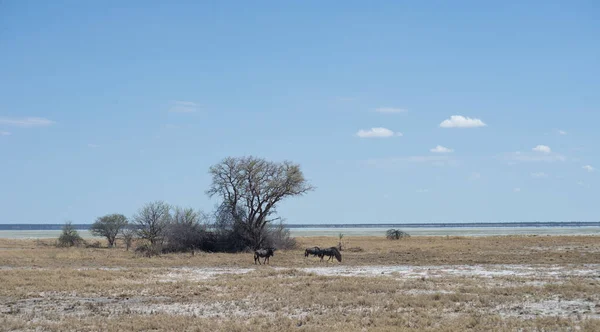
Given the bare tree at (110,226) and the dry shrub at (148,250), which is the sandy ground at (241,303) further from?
the bare tree at (110,226)

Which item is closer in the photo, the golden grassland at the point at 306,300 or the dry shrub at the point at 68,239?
the golden grassland at the point at 306,300

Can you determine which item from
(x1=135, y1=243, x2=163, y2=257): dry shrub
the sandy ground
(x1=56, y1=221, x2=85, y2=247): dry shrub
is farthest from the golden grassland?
(x1=56, y1=221, x2=85, y2=247): dry shrub

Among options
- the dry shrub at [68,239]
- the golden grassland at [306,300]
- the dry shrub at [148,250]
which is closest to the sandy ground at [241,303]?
the golden grassland at [306,300]

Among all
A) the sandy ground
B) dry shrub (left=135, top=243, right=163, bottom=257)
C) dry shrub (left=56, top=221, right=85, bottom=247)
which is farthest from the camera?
dry shrub (left=56, top=221, right=85, bottom=247)

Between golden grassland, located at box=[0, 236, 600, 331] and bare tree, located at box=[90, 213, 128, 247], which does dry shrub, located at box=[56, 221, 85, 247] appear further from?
golden grassland, located at box=[0, 236, 600, 331]

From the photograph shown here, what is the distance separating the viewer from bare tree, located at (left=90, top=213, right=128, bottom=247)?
64.4m

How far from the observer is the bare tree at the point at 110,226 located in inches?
2537

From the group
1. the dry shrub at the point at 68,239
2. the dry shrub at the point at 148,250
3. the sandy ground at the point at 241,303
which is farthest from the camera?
the dry shrub at the point at 68,239

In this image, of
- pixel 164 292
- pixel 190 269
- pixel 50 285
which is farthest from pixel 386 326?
pixel 190 269

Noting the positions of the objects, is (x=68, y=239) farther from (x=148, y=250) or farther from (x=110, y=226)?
(x=148, y=250)

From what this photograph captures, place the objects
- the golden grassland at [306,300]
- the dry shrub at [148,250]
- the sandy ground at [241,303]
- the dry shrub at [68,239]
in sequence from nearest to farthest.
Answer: the golden grassland at [306,300]
the sandy ground at [241,303]
the dry shrub at [148,250]
the dry shrub at [68,239]

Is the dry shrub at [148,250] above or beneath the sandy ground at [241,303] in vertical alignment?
above

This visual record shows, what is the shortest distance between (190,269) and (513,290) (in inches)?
682

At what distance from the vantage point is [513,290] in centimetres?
2047
